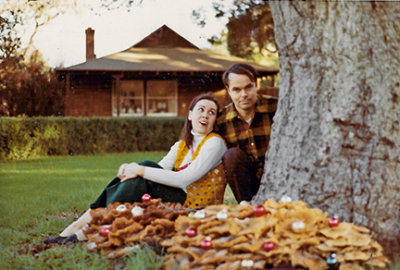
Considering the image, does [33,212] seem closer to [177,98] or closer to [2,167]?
[2,167]

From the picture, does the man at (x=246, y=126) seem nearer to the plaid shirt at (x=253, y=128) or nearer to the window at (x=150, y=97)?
the plaid shirt at (x=253, y=128)

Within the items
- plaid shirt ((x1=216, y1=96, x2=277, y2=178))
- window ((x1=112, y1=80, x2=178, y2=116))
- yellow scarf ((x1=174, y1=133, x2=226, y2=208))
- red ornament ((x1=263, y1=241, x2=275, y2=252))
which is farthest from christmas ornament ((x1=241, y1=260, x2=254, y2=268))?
window ((x1=112, y1=80, x2=178, y2=116))

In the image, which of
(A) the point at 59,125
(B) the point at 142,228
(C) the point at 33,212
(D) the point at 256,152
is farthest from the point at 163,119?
(B) the point at 142,228

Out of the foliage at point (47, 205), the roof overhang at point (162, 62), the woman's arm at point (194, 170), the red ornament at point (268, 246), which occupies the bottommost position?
the foliage at point (47, 205)

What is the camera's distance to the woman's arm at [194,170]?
11.1 ft

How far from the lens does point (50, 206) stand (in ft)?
17.1

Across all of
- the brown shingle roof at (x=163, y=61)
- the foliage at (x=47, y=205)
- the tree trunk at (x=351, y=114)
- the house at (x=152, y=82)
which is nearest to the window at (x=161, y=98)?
the house at (x=152, y=82)

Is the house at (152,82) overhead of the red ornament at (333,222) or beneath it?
overhead

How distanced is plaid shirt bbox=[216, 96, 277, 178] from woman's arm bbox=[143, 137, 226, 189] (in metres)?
0.35

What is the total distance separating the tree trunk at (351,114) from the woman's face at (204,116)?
45.1 inches

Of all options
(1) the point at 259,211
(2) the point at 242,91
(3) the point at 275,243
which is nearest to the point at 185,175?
(2) the point at 242,91

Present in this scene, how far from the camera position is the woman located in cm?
337

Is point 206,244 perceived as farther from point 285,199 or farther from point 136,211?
point 136,211

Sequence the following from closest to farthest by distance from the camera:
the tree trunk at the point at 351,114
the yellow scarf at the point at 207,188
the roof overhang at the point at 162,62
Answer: the tree trunk at the point at 351,114
the yellow scarf at the point at 207,188
the roof overhang at the point at 162,62
